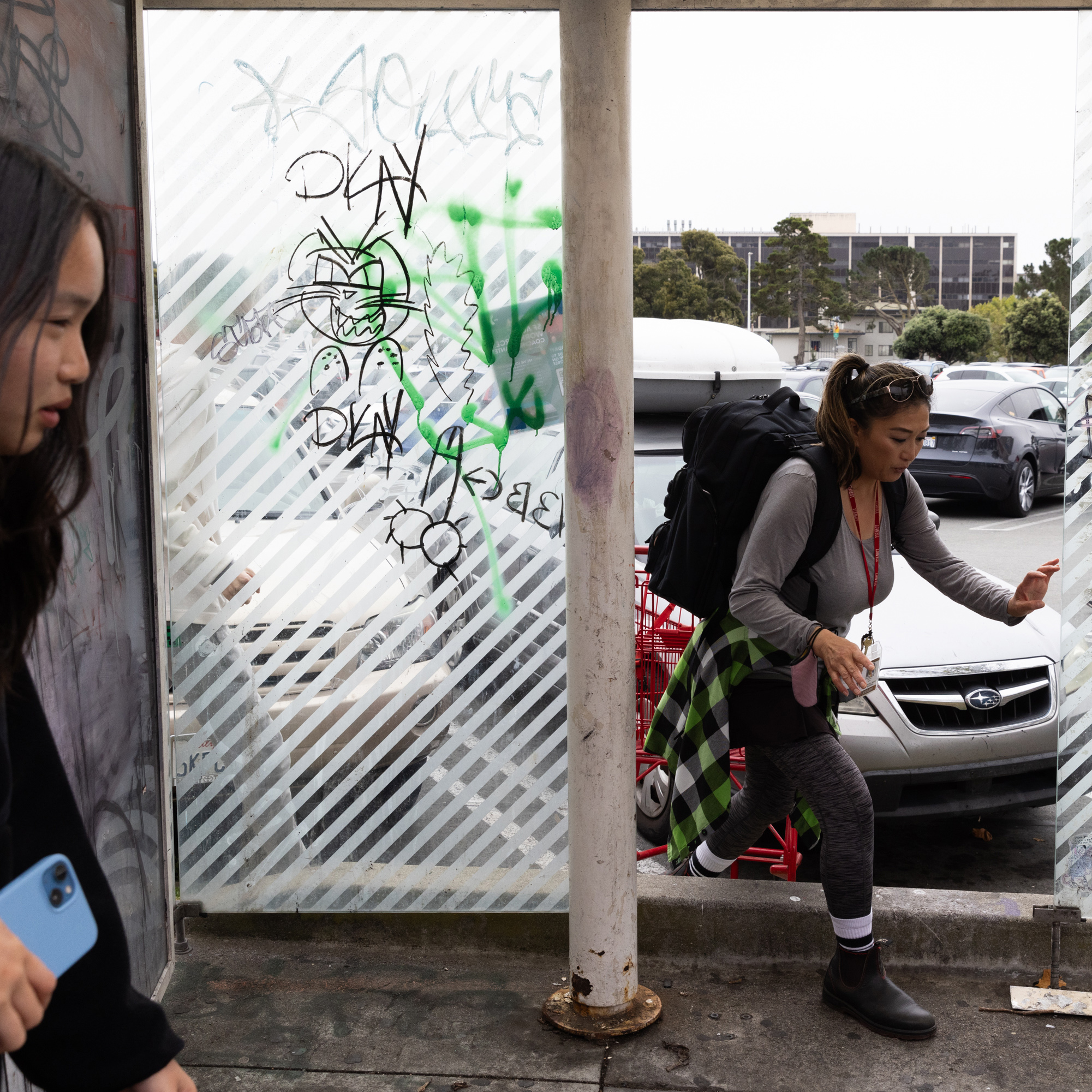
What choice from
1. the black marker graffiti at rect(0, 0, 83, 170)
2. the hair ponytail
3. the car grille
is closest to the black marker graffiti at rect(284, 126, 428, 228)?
the black marker graffiti at rect(0, 0, 83, 170)

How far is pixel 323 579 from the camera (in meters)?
3.66

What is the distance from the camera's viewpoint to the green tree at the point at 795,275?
7719 centimetres

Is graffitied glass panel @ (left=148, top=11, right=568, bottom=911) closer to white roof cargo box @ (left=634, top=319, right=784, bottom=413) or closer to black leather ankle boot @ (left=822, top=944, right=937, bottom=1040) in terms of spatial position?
black leather ankle boot @ (left=822, top=944, right=937, bottom=1040)

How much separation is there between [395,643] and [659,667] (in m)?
1.24

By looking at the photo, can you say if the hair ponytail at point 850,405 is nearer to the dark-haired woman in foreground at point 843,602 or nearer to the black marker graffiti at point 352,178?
the dark-haired woman in foreground at point 843,602

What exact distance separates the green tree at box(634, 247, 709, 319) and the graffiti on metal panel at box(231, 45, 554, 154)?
52467mm

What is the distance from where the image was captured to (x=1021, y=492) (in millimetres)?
15859

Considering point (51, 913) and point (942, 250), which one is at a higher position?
point (942, 250)

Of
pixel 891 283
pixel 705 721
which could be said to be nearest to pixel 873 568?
pixel 705 721

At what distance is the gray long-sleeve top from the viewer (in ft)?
10.4

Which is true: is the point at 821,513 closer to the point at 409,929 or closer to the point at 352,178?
the point at 352,178

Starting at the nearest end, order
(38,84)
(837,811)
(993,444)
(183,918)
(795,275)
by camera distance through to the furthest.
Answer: (38,84) < (837,811) < (183,918) < (993,444) < (795,275)

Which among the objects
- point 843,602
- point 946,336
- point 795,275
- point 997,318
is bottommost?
point 843,602

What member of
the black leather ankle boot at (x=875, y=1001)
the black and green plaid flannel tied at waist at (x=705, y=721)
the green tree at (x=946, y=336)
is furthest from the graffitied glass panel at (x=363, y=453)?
the green tree at (x=946, y=336)
